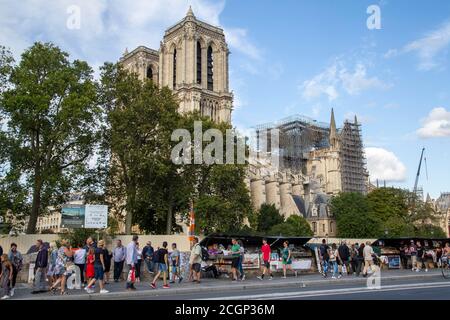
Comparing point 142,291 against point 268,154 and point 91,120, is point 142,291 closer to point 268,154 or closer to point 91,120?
point 91,120

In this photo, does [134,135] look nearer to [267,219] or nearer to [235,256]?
[235,256]

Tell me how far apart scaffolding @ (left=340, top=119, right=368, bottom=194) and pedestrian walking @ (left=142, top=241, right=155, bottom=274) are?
298 ft

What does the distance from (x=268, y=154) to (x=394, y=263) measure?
80.5m

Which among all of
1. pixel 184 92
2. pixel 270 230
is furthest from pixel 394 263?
pixel 184 92

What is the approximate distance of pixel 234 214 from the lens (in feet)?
155

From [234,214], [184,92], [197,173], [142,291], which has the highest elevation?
[184,92]

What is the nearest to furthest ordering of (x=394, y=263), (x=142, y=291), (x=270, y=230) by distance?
1. (x=142, y=291)
2. (x=394, y=263)
3. (x=270, y=230)

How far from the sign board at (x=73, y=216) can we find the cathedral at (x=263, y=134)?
54061 millimetres

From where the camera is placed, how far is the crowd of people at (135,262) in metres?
16.6

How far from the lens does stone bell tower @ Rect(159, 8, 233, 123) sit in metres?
86.7

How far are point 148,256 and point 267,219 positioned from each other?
176ft

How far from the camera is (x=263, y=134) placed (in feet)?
375

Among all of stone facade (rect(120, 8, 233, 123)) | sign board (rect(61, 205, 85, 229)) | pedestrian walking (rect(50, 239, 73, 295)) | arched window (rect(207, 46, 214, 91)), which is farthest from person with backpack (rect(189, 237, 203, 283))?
arched window (rect(207, 46, 214, 91))

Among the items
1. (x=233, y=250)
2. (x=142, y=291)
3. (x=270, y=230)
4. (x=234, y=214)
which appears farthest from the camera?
(x=270, y=230)
